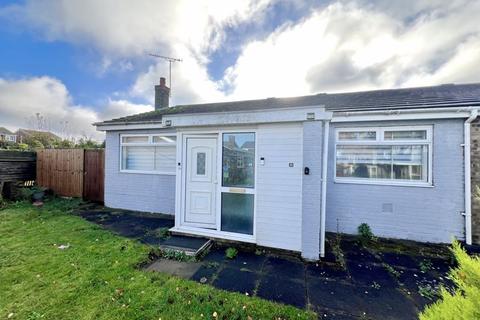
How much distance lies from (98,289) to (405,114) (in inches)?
303

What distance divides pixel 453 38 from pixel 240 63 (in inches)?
282

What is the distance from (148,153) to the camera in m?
7.75

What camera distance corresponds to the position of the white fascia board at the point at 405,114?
487cm

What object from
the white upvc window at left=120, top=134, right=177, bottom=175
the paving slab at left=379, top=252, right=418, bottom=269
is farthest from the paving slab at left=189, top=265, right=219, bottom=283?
the white upvc window at left=120, top=134, right=177, bottom=175

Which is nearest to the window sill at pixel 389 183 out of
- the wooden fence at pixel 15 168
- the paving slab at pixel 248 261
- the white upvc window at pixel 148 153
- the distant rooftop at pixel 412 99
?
the distant rooftop at pixel 412 99

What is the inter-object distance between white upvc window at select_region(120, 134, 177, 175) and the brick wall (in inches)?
345

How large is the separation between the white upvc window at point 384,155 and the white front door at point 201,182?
3739 mm

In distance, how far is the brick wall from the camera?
491 cm

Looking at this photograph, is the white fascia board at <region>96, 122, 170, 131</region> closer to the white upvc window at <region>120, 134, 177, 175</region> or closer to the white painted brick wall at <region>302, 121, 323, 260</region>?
the white upvc window at <region>120, 134, 177, 175</region>

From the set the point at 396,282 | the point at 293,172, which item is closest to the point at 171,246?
the point at 293,172

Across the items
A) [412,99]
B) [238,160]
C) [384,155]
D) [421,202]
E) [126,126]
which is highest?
[412,99]

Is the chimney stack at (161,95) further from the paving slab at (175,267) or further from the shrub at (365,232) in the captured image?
the shrub at (365,232)

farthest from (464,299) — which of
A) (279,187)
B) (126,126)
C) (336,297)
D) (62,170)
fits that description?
(62,170)

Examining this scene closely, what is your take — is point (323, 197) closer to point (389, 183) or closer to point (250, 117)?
point (250, 117)
